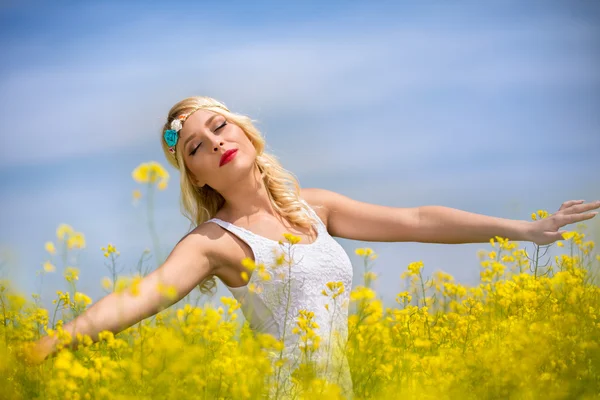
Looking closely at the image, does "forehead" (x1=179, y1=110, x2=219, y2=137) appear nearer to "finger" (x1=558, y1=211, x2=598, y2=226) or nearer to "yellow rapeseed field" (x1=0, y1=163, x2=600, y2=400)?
"yellow rapeseed field" (x1=0, y1=163, x2=600, y2=400)

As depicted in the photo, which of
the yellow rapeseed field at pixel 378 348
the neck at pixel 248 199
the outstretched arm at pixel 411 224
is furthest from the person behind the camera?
the outstretched arm at pixel 411 224

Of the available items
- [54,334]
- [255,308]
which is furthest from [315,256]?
[54,334]

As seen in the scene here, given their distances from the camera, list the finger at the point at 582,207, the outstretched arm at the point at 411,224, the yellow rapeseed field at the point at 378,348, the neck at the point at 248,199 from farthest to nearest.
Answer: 1. the outstretched arm at the point at 411,224
2. the finger at the point at 582,207
3. the neck at the point at 248,199
4. the yellow rapeseed field at the point at 378,348

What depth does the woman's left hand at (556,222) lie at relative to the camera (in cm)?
394

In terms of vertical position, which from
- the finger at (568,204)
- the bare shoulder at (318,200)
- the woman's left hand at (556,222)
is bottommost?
the woman's left hand at (556,222)

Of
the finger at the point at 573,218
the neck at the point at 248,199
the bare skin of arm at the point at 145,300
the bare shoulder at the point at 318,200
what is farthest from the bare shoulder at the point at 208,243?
the finger at the point at 573,218

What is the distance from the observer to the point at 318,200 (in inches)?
163

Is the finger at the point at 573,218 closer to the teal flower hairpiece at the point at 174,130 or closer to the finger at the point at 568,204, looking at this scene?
the finger at the point at 568,204

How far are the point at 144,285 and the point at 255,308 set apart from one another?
2.08 ft

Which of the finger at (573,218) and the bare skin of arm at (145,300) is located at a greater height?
the finger at (573,218)

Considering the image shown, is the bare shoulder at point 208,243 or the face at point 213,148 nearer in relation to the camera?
the bare shoulder at point 208,243

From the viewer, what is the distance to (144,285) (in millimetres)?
3199

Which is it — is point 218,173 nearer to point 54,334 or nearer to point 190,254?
point 190,254

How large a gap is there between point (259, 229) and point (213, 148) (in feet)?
1.58
